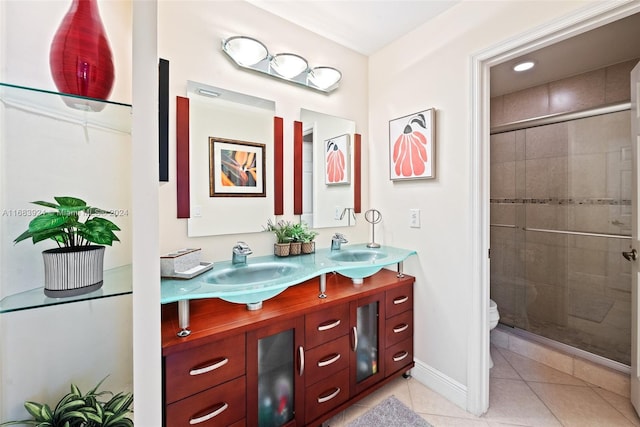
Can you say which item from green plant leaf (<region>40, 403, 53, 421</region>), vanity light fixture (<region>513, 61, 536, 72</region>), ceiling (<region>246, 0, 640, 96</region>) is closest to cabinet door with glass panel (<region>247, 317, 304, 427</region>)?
green plant leaf (<region>40, 403, 53, 421</region>)

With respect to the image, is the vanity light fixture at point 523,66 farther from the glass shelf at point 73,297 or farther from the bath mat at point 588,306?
the glass shelf at point 73,297

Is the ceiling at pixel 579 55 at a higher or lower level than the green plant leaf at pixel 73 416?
higher

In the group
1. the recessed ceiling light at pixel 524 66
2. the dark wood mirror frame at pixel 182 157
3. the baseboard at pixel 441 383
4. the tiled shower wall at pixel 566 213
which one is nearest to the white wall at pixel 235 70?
the dark wood mirror frame at pixel 182 157

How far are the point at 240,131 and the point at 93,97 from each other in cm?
91

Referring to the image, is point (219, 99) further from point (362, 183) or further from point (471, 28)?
point (471, 28)

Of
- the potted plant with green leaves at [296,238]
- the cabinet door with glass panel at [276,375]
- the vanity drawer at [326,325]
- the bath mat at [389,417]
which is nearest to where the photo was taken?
the cabinet door with glass panel at [276,375]

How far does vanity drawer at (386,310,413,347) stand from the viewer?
5.61ft

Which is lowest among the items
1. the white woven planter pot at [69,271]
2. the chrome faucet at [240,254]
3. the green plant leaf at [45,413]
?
the green plant leaf at [45,413]

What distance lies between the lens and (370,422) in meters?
1.48

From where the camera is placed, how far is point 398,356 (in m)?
1.78

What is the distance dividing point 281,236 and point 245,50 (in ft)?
3.79

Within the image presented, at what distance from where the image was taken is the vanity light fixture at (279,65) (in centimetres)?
156

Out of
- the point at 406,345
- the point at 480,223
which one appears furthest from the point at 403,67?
the point at 406,345

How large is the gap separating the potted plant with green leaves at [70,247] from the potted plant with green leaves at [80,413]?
1.32 feet
